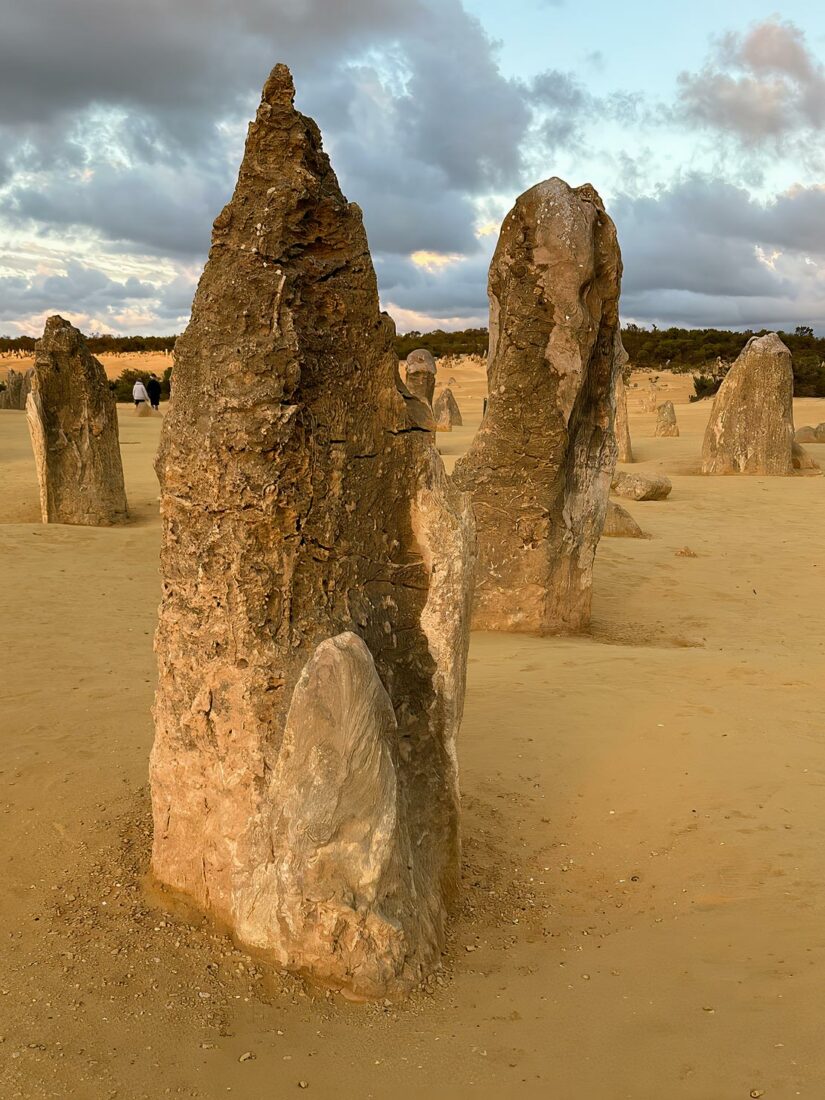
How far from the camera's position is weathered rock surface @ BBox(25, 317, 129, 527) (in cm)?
1084

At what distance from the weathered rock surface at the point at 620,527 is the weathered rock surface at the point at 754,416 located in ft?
17.9

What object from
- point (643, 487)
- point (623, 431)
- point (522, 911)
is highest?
point (623, 431)

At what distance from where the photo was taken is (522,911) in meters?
3.18

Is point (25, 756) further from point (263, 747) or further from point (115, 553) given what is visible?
point (115, 553)

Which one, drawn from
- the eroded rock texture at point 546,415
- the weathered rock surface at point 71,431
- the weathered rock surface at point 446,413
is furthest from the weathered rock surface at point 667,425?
the eroded rock texture at point 546,415

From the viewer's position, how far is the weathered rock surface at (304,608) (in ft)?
8.79

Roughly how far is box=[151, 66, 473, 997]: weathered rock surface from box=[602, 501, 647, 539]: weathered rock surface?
7.93 m

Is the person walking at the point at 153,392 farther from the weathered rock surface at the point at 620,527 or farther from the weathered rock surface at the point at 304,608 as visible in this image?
the weathered rock surface at the point at 304,608

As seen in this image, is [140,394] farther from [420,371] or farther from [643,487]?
[643,487]

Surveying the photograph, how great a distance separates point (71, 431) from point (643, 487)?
7.50 meters

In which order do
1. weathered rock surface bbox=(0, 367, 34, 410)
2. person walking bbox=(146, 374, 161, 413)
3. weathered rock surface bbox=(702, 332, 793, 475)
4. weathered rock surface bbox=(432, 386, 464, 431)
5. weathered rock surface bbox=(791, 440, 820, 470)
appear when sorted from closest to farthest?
weathered rock surface bbox=(702, 332, 793, 475) < weathered rock surface bbox=(791, 440, 820, 470) < weathered rock surface bbox=(432, 386, 464, 431) < weathered rock surface bbox=(0, 367, 34, 410) < person walking bbox=(146, 374, 161, 413)

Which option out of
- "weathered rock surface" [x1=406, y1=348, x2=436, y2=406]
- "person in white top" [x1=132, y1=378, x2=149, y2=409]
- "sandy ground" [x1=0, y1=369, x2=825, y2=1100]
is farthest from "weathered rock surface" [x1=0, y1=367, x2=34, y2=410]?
"sandy ground" [x1=0, y1=369, x2=825, y2=1100]

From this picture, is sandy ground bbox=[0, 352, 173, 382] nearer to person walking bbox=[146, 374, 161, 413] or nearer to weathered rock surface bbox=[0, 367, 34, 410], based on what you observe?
person walking bbox=[146, 374, 161, 413]

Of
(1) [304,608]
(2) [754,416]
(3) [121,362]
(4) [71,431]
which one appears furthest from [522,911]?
(3) [121,362]
